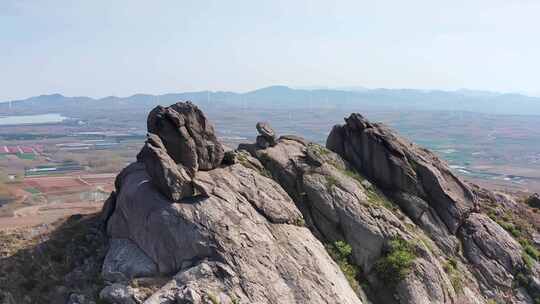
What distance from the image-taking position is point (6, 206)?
106 meters

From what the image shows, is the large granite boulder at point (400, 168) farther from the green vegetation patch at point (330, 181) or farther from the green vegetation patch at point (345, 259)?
the green vegetation patch at point (345, 259)

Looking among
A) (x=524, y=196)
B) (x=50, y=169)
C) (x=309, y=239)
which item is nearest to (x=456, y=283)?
(x=309, y=239)

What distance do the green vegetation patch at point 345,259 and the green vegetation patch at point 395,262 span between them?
1.37 meters

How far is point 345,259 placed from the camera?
87.1 feet

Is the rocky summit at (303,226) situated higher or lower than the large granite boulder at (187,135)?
lower

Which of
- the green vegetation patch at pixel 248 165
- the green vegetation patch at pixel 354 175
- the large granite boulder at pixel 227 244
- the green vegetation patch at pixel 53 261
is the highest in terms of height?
the green vegetation patch at pixel 248 165

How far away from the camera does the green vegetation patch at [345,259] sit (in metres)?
25.8

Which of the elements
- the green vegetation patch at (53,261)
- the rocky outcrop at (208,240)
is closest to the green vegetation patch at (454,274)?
the rocky outcrop at (208,240)

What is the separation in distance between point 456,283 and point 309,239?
9.45 metres

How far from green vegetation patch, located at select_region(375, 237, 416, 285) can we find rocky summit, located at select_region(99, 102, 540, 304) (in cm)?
6

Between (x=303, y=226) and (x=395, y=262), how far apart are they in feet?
17.9

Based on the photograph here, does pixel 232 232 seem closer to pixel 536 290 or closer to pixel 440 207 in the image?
pixel 440 207

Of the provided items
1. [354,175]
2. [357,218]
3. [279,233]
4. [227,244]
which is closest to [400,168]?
[354,175]

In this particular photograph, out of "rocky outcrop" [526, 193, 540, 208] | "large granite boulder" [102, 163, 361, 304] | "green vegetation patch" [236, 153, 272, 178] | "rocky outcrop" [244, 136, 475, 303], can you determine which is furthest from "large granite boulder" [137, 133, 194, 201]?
"rocky outcrop" [526, 193, 540, 208]
